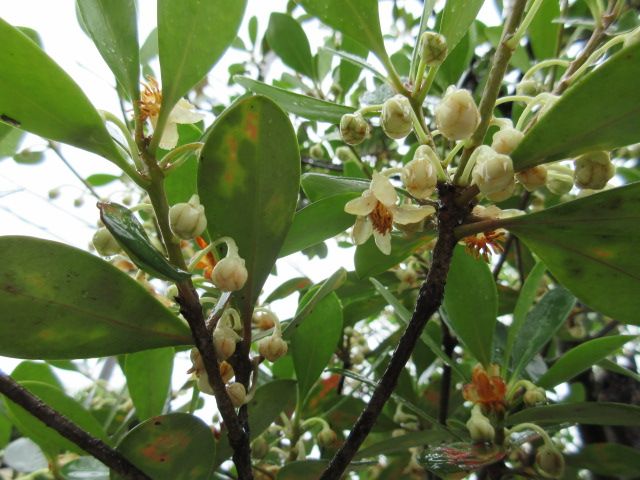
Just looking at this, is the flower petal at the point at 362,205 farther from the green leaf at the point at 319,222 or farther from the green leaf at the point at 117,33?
the green leaf at the point at 117,33

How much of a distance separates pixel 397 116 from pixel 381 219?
5.5 inches

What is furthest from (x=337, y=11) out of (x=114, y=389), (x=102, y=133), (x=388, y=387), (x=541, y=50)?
(x=114, y=389)

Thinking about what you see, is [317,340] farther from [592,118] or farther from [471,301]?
[592,118]

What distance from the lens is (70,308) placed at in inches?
26.6

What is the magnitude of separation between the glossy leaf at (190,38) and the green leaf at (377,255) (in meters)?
0.37

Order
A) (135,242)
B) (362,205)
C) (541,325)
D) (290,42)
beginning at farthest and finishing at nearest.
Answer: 1. (290,42)
2. (541,325)
3. (362,205)
4. (135,242)

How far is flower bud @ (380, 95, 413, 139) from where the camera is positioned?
75 centimetres

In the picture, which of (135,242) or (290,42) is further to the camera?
(290,42)

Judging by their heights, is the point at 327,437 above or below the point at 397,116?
below

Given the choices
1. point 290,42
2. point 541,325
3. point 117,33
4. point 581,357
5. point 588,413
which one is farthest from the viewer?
point 290,42

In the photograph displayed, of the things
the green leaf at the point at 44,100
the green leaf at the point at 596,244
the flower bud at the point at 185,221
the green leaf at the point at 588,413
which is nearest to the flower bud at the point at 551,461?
the green leaf at the point at 588,413

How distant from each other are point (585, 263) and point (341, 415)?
0.82m

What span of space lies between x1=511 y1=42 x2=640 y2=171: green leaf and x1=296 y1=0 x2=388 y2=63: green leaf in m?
0.26

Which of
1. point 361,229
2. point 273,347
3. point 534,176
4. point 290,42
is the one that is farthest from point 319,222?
point 290,42
